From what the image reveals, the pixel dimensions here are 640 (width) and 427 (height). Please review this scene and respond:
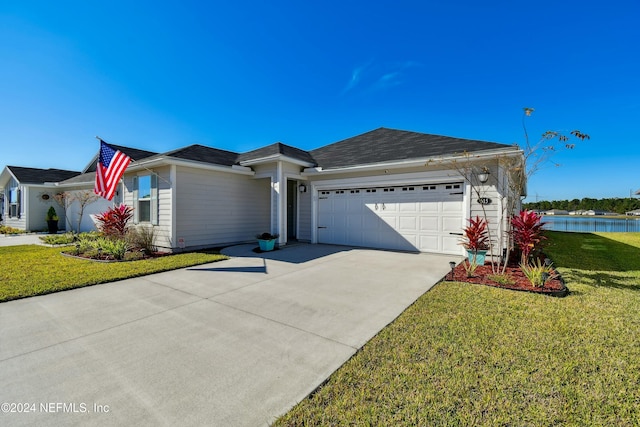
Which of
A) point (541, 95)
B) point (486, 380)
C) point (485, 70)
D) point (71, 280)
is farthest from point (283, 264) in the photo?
point (541, 95)

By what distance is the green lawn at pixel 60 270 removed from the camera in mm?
4656

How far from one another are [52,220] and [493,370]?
21.4 m

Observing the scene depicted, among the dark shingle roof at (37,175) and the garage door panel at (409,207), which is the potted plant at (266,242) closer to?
the garage door panel at (409,207)

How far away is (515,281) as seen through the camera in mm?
4953

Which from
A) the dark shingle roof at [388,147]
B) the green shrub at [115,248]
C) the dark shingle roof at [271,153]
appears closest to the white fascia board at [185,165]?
the dark shingle roof at [271,153]

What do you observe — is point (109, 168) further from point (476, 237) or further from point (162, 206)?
point (476, 237)

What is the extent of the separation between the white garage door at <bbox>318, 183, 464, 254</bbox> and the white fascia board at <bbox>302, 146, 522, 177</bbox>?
0.79 m

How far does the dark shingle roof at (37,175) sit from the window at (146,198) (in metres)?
12.3

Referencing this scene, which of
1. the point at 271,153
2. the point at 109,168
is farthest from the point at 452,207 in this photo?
the point at 109,168

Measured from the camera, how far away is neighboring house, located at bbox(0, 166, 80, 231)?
15508 millimetres

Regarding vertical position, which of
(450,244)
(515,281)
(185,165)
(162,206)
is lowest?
(515,281)

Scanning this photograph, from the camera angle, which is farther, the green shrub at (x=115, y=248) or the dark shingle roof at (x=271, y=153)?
the dark shingle roof at (x=271, y=153)

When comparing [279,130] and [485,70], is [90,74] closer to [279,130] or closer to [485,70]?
[279,130]

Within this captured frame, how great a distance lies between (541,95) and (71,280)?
1528cm
